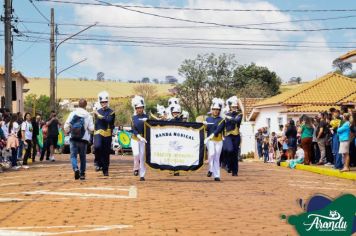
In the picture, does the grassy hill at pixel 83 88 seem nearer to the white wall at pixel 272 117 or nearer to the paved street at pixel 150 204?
the white wall at pixel 272 117

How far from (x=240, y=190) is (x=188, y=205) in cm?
292

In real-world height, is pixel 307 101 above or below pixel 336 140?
above

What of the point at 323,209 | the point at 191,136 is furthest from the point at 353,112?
the point at 323,209

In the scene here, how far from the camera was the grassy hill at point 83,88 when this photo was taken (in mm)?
114456

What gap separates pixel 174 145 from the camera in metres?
16.5

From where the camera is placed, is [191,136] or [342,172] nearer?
[191,136]

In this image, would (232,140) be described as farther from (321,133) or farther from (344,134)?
(321,133)

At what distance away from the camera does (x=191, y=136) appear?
16.7 m

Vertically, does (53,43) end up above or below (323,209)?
above

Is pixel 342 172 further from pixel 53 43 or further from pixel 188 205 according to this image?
pixel 53 43

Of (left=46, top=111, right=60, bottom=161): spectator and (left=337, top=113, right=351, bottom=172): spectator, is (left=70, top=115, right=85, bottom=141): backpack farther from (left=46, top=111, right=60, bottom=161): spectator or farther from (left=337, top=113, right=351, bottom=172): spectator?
(left=46, top=111, right=60, bottom=161): spectator

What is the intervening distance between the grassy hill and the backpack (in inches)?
3771

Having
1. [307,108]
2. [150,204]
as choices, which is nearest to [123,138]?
[307,108]

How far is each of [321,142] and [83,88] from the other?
333 feet
